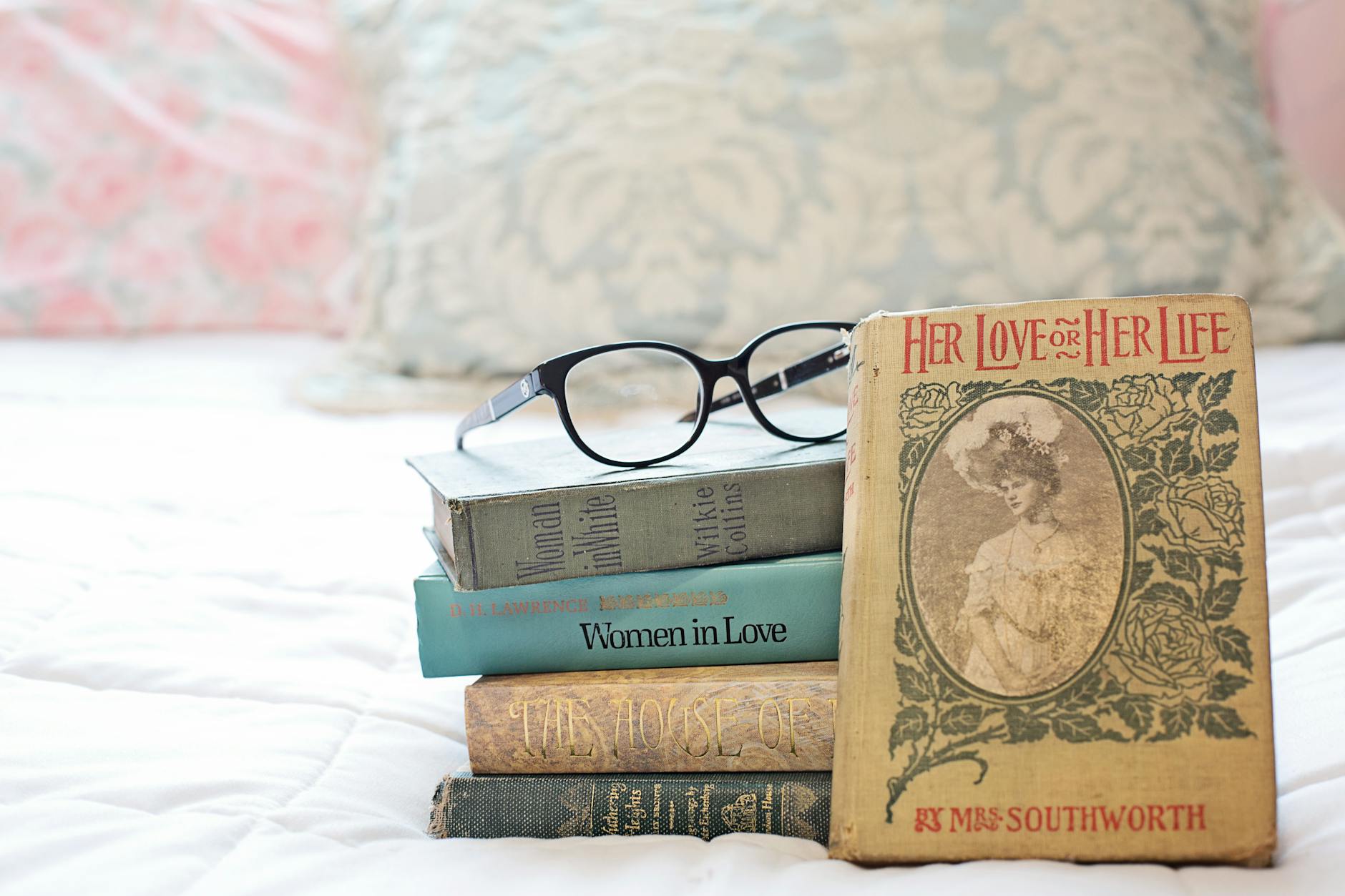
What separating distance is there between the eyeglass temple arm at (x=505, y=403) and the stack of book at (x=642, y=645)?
63 millimetres

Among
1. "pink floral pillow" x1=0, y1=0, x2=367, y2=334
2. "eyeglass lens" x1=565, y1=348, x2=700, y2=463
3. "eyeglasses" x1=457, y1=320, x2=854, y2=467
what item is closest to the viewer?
"eyeglasses" x1=457, y1=320, x2=854, y2=467

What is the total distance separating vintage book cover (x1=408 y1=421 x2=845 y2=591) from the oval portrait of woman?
7 cm

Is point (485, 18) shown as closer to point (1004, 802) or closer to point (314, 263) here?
point (314, 263)

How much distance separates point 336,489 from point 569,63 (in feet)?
1.81

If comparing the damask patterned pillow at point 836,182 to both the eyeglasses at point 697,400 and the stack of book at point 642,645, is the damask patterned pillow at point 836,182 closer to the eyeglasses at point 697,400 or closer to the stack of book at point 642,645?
the eyeglasses at point 697,400

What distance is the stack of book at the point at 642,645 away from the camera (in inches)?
17.5

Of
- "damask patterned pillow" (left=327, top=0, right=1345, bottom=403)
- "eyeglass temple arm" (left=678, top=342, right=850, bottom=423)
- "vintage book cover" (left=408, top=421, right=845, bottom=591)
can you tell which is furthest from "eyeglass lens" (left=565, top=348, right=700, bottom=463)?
"vintage book cover" (left=408, top=421, right=845, bottom=591)

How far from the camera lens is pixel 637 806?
17.4 inches

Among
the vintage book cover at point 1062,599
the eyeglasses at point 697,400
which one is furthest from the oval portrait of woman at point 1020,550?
the eyeglasses at point 697,400

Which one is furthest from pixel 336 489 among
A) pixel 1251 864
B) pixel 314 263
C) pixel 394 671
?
pixel 1251 864

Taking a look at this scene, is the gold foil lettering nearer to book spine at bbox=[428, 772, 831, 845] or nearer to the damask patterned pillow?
book spine at bbox=[428, 772, 831, 845]

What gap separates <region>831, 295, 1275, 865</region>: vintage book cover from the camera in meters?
0.39

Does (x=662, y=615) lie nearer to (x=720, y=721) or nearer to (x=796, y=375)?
(x=720, y=721)

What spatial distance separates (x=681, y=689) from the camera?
0.46 m
